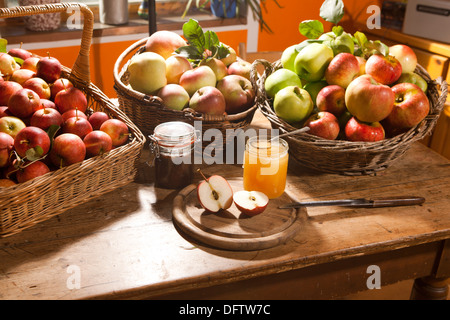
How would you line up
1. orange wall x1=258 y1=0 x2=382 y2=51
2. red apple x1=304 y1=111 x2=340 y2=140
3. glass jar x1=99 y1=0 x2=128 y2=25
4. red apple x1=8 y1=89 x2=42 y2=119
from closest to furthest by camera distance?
red apple x1=8 y1=89 x2=42 y2=119, red apple x1=304 y1=111 x2=340 y2=140, glass jar x1=99 y1=0 x2=128 y2=25, orange wall x1=258 y1=0 x2=382 y2=51

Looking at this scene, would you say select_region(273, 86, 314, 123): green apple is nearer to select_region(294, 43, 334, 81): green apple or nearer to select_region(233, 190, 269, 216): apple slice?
select_region(294, 43, 334, 81): green apple

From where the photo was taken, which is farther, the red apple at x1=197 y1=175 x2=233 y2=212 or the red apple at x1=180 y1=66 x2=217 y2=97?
the red apple at x1=180 y1=66 x2=217 y2=97

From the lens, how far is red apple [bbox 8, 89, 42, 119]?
1.09m

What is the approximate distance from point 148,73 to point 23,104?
36cm

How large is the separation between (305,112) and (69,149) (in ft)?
2.05

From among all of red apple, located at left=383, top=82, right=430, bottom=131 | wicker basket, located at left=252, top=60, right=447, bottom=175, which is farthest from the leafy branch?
red apple, located at left=383, top=82, right=430, bottom=131

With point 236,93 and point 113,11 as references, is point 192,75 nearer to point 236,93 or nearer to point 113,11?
point 236,93

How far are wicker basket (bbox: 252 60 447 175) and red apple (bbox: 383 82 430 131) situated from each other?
3cm

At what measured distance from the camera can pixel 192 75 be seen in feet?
4.30

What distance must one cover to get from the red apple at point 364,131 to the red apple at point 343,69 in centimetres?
12

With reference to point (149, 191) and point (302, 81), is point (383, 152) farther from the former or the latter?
point (149, 191)

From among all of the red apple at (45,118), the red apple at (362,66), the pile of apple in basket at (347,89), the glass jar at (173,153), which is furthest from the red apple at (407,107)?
the red apple at (45,118)

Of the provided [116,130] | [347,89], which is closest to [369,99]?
[347,89]

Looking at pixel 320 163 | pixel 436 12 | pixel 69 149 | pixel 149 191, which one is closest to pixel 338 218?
pixel 320 163
